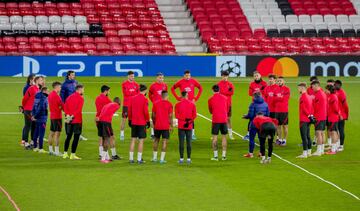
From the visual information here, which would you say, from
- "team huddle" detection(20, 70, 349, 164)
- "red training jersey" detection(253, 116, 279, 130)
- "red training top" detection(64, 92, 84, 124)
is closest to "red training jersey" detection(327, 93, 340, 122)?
"team huddle" detection(20, 70, 349, 164)

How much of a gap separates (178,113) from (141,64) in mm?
22979

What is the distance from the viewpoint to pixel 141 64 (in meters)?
45.7

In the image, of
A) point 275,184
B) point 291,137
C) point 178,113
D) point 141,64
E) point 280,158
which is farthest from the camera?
point 141,64

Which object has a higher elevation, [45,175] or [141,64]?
[141,64]

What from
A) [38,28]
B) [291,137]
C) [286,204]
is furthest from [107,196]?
[38,28]

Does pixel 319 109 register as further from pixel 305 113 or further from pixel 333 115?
pixel 333 115

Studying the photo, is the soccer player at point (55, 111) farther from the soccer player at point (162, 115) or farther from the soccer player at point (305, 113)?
the soccer player at point (305, 113)

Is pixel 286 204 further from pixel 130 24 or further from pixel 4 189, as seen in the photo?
pixel 130 24

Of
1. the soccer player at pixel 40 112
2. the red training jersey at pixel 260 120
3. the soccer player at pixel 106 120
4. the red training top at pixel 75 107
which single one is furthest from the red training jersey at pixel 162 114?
the soccer player at pixel 40 112

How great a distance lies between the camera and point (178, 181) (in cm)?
2091

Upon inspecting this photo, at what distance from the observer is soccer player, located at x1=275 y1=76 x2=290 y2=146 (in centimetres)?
2658

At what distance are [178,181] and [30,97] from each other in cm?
648

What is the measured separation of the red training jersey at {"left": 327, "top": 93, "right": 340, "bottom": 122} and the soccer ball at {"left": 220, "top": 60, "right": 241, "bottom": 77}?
21738 millimetres

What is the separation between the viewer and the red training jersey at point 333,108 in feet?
81.9
